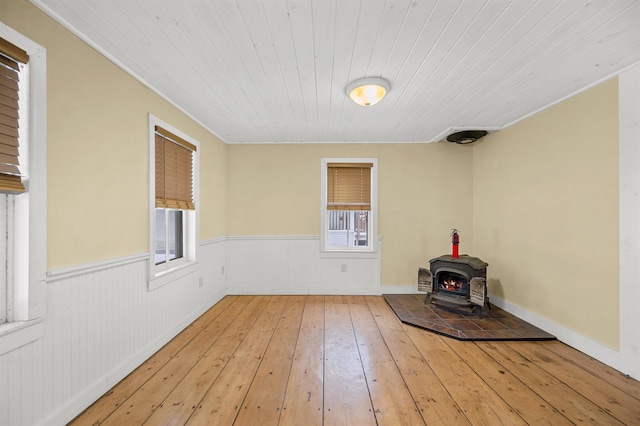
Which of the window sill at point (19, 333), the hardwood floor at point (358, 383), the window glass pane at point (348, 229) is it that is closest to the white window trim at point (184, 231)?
the hardwood floor at point (358, 383)

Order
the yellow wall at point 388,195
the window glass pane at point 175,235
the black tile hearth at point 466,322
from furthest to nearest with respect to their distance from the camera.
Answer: the yellow wall at point 388,195
the window glass pane at point 175,235
the black tile hearth at point 466,322

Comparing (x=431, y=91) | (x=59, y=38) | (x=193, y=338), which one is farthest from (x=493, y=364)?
(x=59, y=38)

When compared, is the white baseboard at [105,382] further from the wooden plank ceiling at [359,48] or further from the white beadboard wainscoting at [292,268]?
the wooden plank ceiling at [359,48]

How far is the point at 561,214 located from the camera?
293 cm

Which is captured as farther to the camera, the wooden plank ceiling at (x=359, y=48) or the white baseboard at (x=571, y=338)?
the white baseboard at (x=571, y=338)

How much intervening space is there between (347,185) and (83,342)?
374cm

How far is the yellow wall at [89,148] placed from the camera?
1.68 m

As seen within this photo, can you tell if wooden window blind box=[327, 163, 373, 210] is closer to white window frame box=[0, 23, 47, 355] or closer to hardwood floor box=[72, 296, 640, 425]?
hardwood floor box=[72, 296, 640, 425]

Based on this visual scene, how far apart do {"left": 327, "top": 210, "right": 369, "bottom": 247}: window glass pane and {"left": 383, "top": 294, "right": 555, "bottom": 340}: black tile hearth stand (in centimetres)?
119

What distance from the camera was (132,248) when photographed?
7.86ft

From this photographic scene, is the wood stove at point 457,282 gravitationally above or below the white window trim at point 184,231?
below

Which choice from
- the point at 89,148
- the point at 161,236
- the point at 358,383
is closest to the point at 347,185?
the point at 161,236

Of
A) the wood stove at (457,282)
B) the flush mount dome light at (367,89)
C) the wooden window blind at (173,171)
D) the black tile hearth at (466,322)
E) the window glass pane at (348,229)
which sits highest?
the flush mount dome light at (367,89)

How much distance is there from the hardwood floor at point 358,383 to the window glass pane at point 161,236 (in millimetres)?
913
